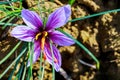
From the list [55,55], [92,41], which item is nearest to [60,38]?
[55,55]

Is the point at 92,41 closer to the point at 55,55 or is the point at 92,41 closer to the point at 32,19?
the point at 55,55

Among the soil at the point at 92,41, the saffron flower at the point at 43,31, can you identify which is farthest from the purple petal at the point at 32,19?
the soil at the point at 92,41

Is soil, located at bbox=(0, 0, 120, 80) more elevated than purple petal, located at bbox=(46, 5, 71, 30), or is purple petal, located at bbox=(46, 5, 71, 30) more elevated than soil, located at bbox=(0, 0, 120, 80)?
purple petal, located at bbox=(46, 5, 71, 30)

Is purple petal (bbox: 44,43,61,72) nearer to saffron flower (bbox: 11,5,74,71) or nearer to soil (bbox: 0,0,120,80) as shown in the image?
saffron flower (bbox: 11,5,74,71)

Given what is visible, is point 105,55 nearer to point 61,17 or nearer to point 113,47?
point 113,47

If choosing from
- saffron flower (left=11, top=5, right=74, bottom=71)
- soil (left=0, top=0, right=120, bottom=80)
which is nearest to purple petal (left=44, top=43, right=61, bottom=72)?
saffron flower (left=11, top=5, right=74, bottom=71)

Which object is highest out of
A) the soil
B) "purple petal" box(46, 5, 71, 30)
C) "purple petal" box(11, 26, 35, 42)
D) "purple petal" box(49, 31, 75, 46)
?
"purple petal" box(46, 5, 71, 30)
